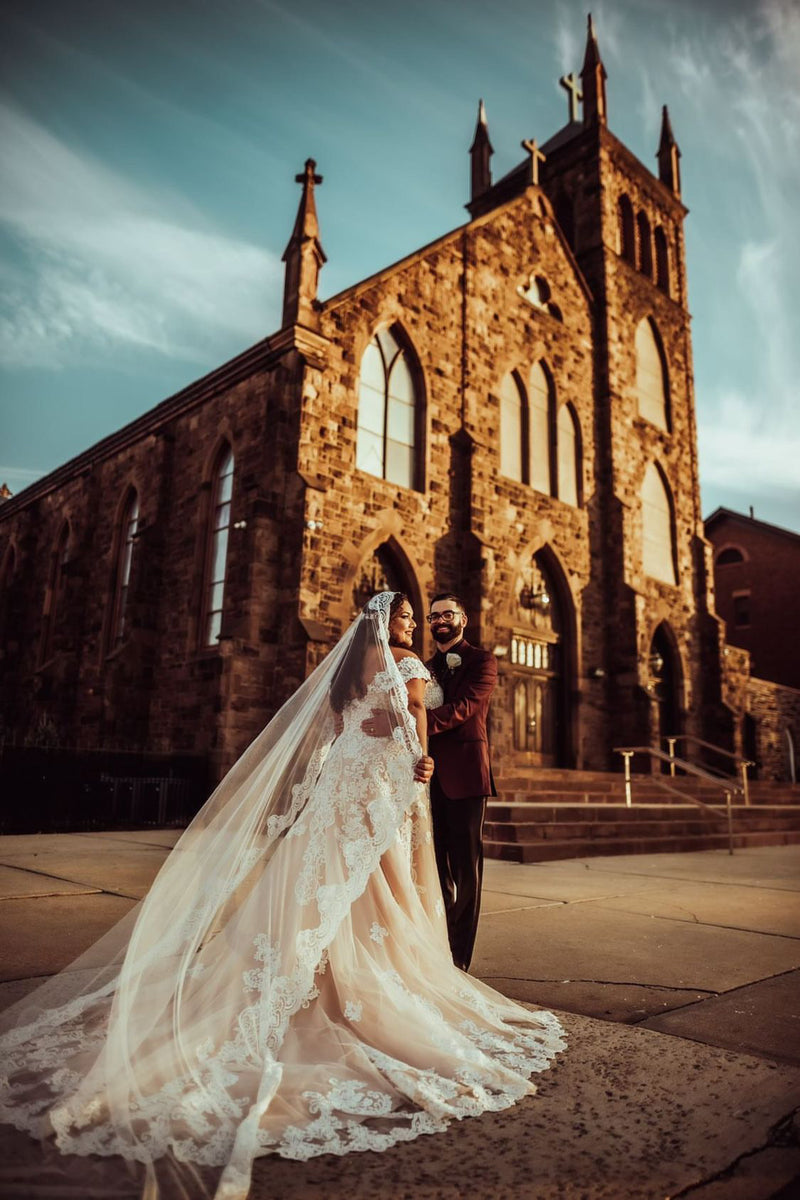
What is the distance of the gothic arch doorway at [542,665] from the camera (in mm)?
17188

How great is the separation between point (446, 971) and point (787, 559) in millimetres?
30825

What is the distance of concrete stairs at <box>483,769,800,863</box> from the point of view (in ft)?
31.4

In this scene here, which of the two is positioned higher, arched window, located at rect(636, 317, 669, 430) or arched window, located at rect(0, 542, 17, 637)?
arched window, located at rect(636, 317, 669, 430)

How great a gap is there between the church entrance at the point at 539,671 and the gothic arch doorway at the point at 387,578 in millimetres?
2919

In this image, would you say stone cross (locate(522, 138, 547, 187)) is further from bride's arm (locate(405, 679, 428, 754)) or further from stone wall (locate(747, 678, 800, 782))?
bride's arm (locate(405, 679, 428, 754))

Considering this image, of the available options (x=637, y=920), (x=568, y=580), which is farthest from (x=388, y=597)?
(x=568, y=580)

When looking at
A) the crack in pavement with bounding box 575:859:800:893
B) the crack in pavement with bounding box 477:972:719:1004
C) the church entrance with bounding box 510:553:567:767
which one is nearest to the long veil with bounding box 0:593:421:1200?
the crack in pavement with bounding box 477:972:719:1004

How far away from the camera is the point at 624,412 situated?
2111 cm

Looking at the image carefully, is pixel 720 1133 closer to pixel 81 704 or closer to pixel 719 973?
pixel 719 973

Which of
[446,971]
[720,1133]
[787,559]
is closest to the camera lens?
[720,1133]

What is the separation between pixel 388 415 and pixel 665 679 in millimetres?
10381

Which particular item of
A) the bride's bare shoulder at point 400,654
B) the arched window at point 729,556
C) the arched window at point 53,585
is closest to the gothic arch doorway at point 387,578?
the arched window at point 53,585

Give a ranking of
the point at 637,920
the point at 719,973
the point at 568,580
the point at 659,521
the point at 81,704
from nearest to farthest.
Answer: the point at 719,973
the point at 637,920
the point at 81,704
the point at 568,580
the point at 659,521

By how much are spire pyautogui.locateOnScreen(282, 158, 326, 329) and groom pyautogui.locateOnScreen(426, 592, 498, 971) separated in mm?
11042
